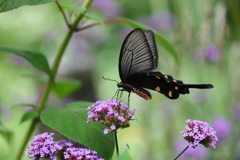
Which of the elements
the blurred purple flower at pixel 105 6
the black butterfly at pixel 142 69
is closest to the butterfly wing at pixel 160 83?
the black butterfly at pixel 142 69

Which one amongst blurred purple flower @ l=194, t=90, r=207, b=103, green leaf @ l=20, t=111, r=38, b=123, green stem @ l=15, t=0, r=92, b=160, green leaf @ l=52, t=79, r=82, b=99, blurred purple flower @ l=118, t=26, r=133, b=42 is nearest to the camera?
green leaf @ l=20, t=111, r=38, b=123

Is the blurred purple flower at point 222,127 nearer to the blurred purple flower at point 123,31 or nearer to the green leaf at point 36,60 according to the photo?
the blurred purple flower at point 123,31

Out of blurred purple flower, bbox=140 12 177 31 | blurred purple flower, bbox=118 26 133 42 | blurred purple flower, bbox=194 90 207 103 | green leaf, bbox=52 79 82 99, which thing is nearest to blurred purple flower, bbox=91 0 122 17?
blurred purple flower, bbox=118 26 133 42

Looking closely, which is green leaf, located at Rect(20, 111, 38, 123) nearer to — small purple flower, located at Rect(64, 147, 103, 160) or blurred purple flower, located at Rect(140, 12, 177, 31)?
small purple flower, located at Rect(64, 147, 103, 160)

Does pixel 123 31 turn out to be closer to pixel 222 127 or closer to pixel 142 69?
pixel 222 127

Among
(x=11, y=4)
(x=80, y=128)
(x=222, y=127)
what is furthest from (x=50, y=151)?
(x=222, y=127)

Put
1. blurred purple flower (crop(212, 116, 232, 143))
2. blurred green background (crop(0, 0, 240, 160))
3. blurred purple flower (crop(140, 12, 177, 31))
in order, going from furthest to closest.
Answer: blurred purple flower (crop(140, 12, 177, 31)), blurred purple flower (crop(212, 116, 232, 143)), blurred green background (crop(0, 0, 240, 160))

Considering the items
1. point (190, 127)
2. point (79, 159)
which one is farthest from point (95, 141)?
point (190, 127)
